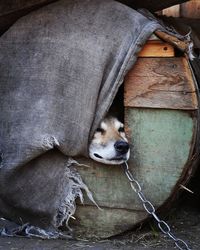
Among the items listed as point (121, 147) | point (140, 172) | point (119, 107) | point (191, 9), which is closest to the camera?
point (121, 147)

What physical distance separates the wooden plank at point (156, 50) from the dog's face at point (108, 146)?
432 millimetres

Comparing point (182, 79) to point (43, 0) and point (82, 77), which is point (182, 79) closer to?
point (82, 77)

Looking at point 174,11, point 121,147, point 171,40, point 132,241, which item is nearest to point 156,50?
point 171,40

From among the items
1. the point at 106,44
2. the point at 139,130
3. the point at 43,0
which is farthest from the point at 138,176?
the point at 43,0

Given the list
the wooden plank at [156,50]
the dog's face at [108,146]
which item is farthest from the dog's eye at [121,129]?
the wooden plank at [156,50]

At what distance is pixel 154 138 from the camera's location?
2.84 m

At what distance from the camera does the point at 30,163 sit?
288 centimetres

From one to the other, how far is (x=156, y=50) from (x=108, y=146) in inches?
22.8

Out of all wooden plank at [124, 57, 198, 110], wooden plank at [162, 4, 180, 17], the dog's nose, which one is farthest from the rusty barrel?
wooden plank at [162, 4, 180, 17]

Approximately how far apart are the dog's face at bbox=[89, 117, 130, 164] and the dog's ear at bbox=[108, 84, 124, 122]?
144 millimetres

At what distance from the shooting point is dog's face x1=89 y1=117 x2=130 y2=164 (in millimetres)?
2777

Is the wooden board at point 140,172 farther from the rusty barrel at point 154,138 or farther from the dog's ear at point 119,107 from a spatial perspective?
the dog's ear at point 119,107

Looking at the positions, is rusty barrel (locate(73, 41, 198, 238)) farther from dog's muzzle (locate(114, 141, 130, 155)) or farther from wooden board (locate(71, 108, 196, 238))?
dog's muzzle (locate(114, 141, 130, 155))

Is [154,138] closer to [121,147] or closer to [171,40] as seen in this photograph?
[121,147]
